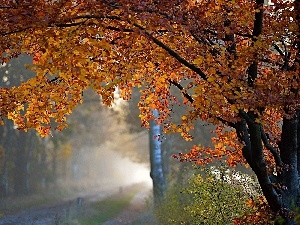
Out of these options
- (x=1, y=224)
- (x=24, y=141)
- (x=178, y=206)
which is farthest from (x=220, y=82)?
(x=24, y=141)

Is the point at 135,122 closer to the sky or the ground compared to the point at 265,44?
closer to the sky

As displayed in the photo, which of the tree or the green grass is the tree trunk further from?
the tree

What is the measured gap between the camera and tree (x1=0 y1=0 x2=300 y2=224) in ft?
21.8

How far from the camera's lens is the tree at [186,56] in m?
6.64

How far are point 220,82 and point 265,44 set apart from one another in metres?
0.89

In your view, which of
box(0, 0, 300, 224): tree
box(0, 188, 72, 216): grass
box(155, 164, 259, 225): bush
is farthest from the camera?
box(0, 188, 72, 216): grass

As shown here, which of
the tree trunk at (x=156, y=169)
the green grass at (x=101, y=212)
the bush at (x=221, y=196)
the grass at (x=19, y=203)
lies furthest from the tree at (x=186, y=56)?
the grass at (x=19, y=203)

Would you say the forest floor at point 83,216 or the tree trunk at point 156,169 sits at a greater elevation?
the tree trunk at point 156,169

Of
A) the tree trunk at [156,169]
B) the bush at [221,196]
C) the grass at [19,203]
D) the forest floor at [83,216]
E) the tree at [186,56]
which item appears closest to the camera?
the tree at [186,56]

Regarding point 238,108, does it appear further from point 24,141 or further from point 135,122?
point 24,141

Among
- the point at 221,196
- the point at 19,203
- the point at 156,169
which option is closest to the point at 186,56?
the point at 221,196

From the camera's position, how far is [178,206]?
1339 cm

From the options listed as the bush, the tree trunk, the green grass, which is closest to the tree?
the bush

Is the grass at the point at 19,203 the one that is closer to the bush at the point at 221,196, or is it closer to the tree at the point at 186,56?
the bush at the point at 221,196
